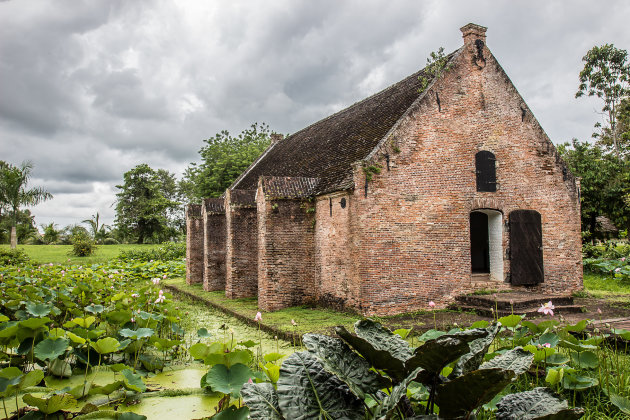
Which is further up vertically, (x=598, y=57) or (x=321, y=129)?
(x=598, y=57)

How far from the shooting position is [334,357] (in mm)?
2316

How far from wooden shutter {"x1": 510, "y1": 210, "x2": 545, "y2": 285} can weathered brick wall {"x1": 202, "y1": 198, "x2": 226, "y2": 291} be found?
1106cm

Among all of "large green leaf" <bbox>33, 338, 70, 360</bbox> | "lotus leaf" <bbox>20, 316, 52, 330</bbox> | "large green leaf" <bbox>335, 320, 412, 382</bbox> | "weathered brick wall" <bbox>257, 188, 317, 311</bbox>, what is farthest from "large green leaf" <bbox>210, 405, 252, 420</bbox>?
"weathered brick wall" <bbox>257, 188, 317, 311</bbox>

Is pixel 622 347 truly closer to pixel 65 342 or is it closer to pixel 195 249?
pixel 65 342

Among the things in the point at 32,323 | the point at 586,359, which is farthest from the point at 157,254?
the point at 586,359

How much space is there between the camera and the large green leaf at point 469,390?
1928mm

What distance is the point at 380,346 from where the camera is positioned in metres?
2.48

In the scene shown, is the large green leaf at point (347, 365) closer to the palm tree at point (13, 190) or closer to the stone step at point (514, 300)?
the stone step at point (514, 300)

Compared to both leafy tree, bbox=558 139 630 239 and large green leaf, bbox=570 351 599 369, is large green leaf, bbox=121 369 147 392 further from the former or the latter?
leafy tree, bbox=558 139 630 239

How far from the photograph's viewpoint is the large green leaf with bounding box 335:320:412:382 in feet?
7.30

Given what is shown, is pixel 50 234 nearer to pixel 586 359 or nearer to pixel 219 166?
pixel 219 166

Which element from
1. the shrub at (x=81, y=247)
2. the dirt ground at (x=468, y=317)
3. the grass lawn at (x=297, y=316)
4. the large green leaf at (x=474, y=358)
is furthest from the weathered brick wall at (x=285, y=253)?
the shrub at (x=81, y=247)

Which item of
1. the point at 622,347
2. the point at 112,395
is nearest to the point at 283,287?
the point at 622,347

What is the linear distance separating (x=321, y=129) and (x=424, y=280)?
996 cm
